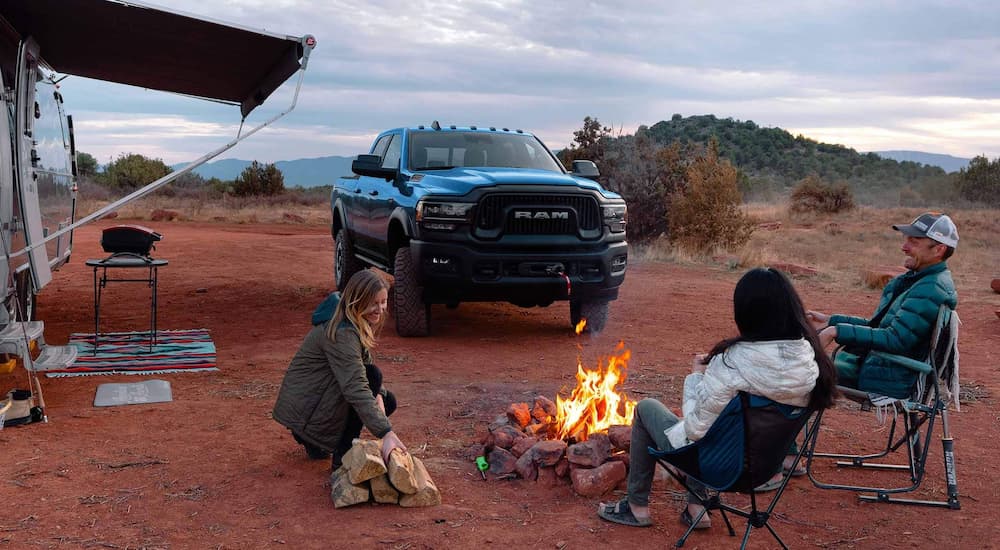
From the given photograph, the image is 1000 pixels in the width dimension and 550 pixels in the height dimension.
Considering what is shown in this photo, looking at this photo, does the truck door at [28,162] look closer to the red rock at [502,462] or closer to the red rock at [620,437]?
the red rock at [502,462]

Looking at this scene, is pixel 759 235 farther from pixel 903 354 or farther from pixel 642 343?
pixel 903 354

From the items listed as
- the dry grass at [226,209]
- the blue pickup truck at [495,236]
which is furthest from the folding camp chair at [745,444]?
the dry grass at [226,209]

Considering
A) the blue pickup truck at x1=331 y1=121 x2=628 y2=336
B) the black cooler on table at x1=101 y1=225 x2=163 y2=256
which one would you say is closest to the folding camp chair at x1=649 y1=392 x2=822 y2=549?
the blue pickup truck at x1=331 y1=121 x2=628 y2=336

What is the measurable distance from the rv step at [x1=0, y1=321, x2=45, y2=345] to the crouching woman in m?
2.07

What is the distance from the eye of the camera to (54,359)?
5.96m

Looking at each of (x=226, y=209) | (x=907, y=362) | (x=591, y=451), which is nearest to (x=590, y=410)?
(x=591, y=451)

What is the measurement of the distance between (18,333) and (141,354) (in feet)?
6.50

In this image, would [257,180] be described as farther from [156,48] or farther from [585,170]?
[156,48]

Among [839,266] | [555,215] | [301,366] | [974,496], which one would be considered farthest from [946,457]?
[839,266]

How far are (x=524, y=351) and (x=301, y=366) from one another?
3.86 meters

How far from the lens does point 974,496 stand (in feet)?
15.0

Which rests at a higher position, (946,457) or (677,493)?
(946,457)

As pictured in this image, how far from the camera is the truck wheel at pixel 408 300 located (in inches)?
325

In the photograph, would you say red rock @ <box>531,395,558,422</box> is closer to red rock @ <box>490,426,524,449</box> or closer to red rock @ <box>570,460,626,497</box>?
red rock @ <box>490,426,524,449</box>
